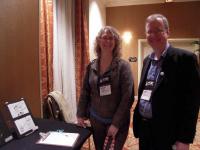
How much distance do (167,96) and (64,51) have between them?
2.49 m

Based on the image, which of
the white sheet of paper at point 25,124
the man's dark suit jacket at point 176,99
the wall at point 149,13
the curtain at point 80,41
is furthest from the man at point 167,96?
the wall at point 149,13

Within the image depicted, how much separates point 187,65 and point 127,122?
71 cm

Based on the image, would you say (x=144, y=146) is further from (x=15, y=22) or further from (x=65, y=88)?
(x=65, y=88)

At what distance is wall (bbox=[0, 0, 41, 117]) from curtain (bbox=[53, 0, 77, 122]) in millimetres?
1064

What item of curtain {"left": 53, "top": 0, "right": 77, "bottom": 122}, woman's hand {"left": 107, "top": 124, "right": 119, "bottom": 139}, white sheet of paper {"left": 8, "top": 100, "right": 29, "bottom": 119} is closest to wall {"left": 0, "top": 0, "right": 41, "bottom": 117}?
white sheet of paper {"left": 8, "top": 100, "right": 29, "bottom": 119}

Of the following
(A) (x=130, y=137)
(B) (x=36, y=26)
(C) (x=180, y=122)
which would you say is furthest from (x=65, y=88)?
(C) (x=180, y=122)

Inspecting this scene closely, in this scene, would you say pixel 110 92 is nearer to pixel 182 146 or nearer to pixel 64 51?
pixel 182 146

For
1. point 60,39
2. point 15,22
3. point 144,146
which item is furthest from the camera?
point 60,39

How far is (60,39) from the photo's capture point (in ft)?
11.9

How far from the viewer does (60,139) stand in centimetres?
156

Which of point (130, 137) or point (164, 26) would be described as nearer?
point (164, 26)

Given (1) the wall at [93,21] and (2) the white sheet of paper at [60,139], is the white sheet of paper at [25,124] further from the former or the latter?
(1) the wall at [93,21]

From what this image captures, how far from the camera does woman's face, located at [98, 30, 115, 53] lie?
1.88m

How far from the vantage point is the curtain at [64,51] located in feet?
11.5
